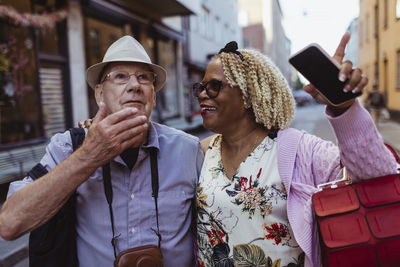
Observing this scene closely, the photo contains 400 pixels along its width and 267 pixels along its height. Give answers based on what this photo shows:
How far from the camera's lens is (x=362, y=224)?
131 cm

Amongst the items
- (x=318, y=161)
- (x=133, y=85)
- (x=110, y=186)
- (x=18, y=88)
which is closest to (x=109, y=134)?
(x=110, y=186)

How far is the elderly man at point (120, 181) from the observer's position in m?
1.58

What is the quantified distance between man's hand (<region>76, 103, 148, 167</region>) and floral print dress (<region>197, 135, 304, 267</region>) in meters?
0.67

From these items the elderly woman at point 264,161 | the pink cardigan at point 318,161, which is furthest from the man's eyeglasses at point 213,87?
the pink cardigan at point 318,161

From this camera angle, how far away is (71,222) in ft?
6.14

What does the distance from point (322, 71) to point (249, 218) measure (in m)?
0.90

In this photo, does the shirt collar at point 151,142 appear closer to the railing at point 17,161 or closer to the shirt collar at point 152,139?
the shirt collar at point 152,139

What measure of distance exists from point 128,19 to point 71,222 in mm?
11179

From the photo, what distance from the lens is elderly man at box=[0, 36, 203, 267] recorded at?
158cm

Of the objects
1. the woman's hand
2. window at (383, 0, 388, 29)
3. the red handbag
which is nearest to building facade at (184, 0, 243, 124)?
window at (383, 0, 388, 29)

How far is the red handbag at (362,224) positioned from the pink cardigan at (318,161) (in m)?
0.08

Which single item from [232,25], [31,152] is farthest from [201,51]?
[31,152]

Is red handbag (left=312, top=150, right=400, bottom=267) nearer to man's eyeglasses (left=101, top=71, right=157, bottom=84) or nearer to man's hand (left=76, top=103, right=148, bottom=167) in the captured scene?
man's hand (left=76, top=103, right=148, bottom=167)

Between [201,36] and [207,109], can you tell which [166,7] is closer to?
[201,36]
